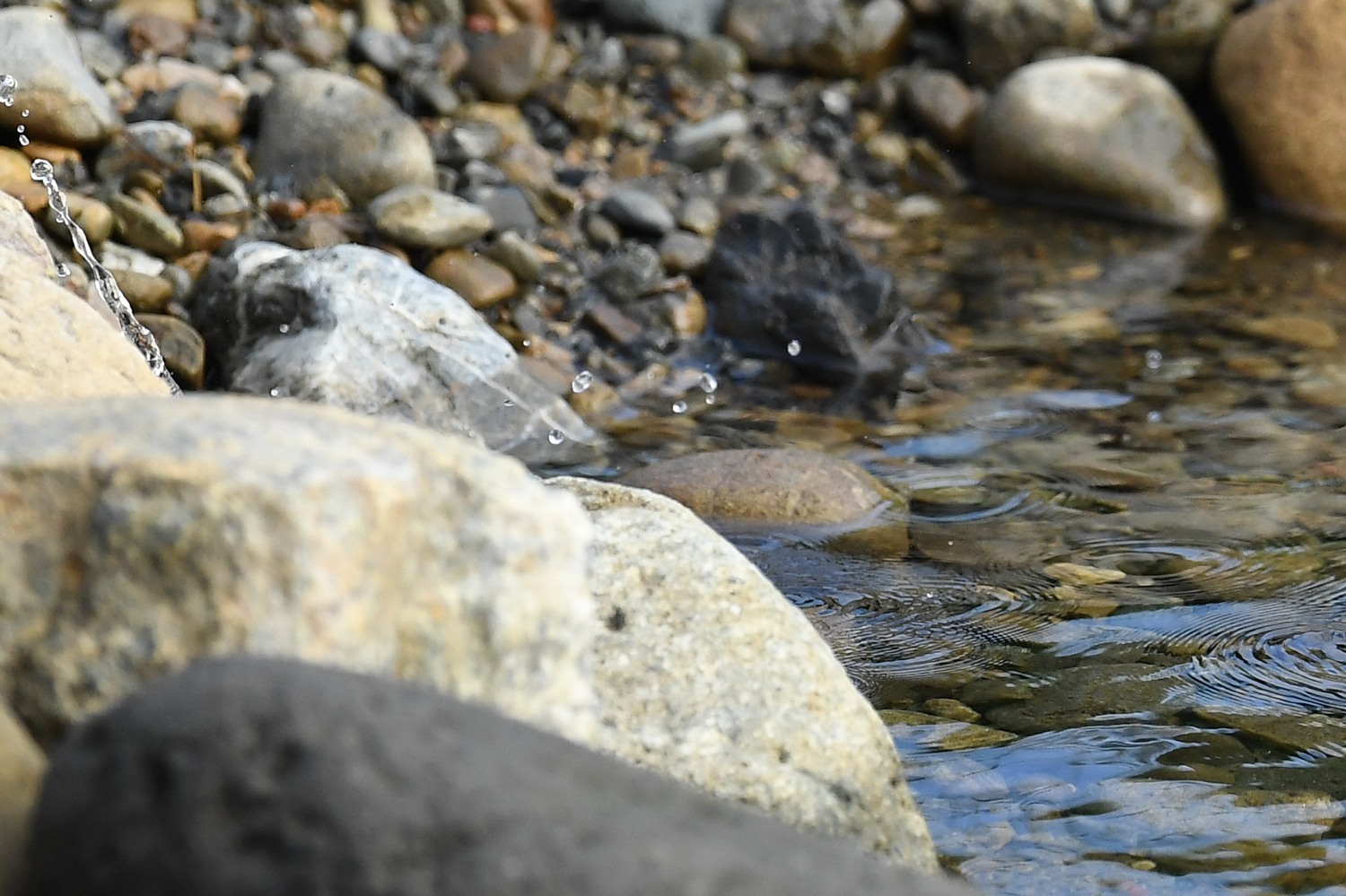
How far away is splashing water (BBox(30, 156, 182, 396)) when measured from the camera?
15.5 ft

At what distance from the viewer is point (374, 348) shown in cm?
494

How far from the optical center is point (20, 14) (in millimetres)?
5629

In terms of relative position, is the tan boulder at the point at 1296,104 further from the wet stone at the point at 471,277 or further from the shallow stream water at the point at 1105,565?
the wet stone at the point at 471,277

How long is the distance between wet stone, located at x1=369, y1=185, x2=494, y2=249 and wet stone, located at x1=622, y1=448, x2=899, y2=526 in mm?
1579

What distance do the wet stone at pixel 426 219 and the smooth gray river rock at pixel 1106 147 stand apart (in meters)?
3.56

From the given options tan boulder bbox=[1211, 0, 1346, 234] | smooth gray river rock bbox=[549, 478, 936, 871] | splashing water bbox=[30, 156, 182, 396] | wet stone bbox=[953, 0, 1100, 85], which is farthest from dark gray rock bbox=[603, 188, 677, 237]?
smooth gray river rock bbox=[549, 478, 936, 871]

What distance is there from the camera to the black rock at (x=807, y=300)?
6145mm

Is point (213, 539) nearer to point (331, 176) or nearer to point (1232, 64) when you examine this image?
point (331, 176)

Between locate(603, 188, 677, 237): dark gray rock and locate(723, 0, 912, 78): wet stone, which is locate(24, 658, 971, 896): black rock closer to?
locate(603, 188, 677, 237): dark gray rock

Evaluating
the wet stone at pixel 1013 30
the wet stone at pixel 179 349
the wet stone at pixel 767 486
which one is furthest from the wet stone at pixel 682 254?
the wet stone at pixel 1013 30

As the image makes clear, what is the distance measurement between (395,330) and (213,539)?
3.36 meters

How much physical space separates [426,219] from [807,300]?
59.4 inches

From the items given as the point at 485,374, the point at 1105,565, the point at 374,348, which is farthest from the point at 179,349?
the point at 1105,565

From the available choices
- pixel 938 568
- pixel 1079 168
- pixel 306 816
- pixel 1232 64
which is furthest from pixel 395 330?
pixel 1232 64
